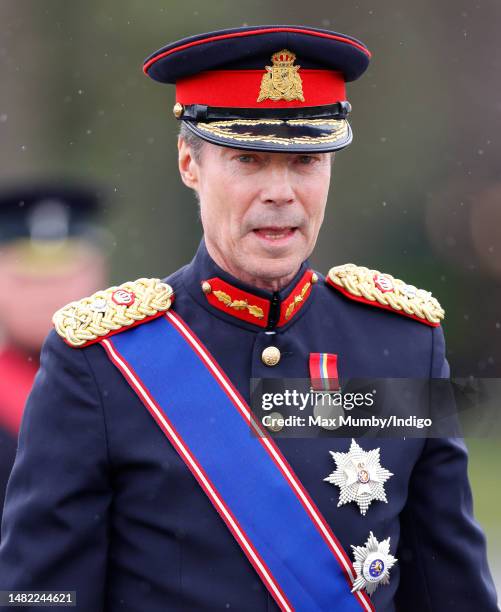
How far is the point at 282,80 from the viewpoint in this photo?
248 cm

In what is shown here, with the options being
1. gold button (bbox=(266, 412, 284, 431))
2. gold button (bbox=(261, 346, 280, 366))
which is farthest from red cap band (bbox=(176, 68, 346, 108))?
gold button (bbox=(266, 412, 284, 431))

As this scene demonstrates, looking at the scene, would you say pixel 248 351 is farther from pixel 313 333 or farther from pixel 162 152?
pixel 162 152

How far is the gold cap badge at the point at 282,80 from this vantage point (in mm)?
2471

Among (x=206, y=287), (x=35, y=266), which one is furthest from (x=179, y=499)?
(x=35, y=266)

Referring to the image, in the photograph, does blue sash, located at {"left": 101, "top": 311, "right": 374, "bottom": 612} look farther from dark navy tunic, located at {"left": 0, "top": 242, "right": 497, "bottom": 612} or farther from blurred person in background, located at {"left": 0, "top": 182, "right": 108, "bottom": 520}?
blurred person in background, located at {"left": 0, "top": 182, "right": 108, "bottom": 520}

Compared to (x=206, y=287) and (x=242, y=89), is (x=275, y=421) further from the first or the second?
(x=242, y=89)

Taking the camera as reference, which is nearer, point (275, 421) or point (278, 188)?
point (278, 188)

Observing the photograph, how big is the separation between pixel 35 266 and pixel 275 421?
8.86 ft

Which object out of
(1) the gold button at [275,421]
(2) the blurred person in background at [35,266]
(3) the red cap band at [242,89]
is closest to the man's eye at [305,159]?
(3) the red cap band at [242,89]

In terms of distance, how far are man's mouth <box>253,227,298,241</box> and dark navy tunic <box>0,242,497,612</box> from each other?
0.20 meters

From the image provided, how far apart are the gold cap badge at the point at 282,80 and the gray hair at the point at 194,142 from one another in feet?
0.54

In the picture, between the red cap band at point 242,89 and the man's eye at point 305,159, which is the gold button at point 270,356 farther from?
the red cap band at point 242,89

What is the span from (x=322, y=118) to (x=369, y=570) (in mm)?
950

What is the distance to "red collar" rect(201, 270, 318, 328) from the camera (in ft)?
8.55
